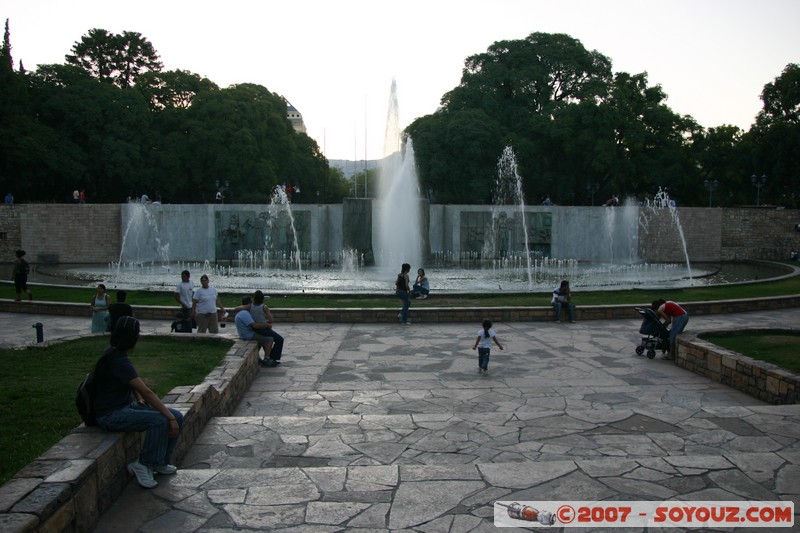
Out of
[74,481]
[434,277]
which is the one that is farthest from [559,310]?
[74,481]

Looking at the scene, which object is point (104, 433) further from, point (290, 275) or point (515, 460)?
point (290, 275)

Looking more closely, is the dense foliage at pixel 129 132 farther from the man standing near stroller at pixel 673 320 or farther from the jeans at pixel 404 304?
the man standing near stroller at pixel 673 320

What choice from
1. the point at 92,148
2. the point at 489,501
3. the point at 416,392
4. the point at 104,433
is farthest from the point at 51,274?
the point at 489,501

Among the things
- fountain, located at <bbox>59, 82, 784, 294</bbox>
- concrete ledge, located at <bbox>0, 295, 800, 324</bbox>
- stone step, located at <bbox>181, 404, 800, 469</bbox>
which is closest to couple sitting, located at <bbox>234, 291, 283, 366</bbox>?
stone step, located at <bbox>181, 404, 800, 469</bbox>

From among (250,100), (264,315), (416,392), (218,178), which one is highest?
(250,100)

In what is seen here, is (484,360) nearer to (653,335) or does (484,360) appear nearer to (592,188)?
(653,335)

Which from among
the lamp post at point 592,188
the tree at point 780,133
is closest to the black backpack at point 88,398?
the lamp post at point 592,188

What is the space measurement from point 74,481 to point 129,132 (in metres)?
33.1

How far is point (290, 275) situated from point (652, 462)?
1776cm

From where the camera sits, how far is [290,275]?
72.3ft

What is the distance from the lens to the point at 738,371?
8.48 meters

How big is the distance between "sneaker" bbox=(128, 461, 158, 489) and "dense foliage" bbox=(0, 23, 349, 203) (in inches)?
1170

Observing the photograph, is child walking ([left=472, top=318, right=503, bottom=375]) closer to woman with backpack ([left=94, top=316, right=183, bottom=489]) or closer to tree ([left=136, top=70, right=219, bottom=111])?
woman with backpack ([left=94, top=316, right=183, bottom=489])

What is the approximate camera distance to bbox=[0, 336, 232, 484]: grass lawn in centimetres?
528
